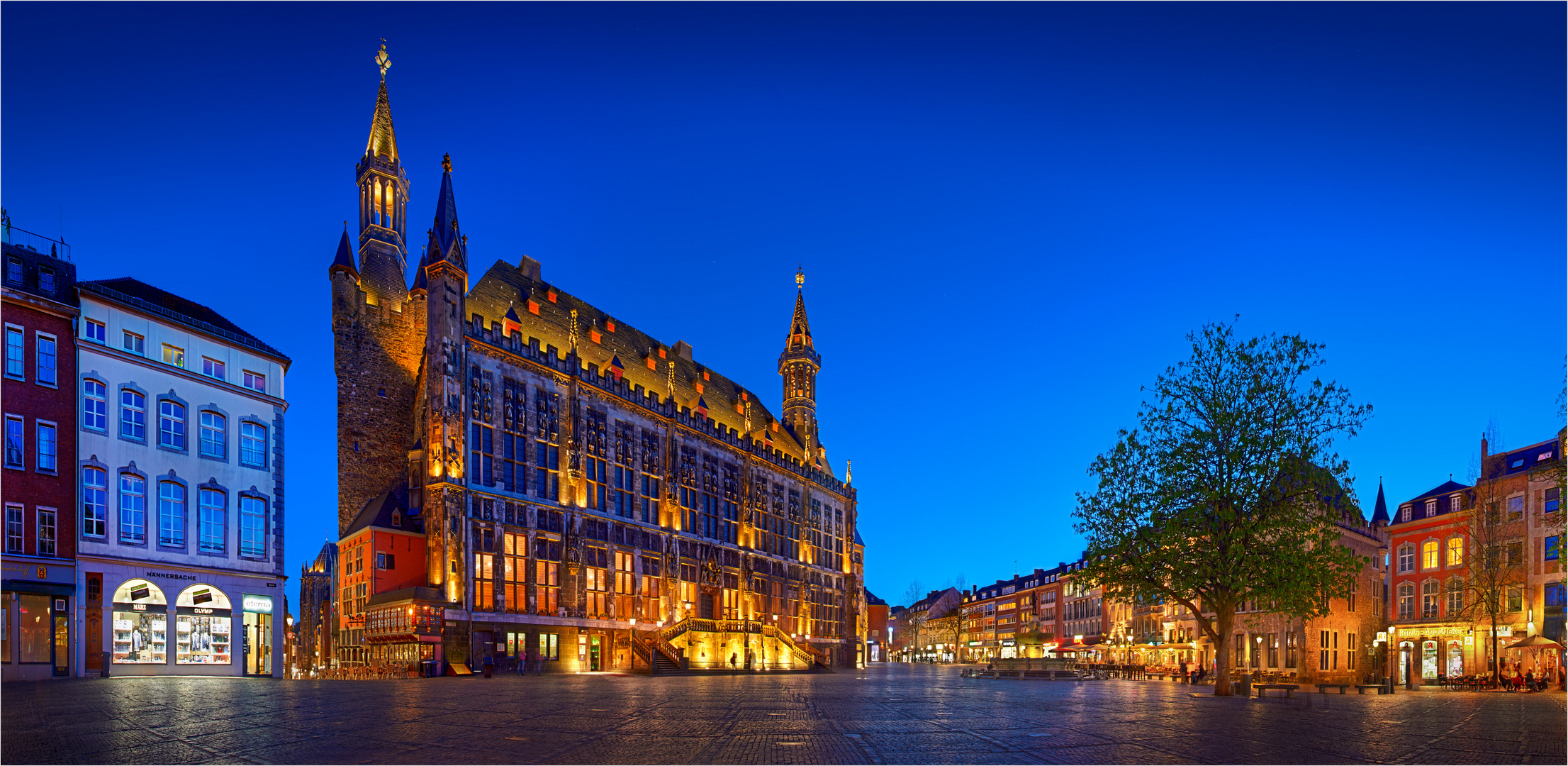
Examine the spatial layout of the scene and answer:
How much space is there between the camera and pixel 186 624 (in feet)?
129

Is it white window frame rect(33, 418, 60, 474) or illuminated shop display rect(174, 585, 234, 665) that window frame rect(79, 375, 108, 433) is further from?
illuminated shop display rect(174, 585, 234, 665)

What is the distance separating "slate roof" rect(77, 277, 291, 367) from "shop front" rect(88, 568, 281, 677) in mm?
9311

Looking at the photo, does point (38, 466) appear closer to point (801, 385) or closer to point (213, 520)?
point (213, 520)

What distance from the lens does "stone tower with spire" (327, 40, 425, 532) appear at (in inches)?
2117

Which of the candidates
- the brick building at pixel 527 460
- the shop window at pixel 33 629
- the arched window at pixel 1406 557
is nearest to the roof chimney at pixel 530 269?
the brick building at pixel 527 460

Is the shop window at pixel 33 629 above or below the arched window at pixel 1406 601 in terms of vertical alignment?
above

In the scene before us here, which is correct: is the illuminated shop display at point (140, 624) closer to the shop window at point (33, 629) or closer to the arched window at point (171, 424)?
the shop window at point (33, 629)

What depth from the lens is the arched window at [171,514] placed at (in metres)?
38.6

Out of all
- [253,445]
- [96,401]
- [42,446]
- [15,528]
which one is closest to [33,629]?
[15,528]

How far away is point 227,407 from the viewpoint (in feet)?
136

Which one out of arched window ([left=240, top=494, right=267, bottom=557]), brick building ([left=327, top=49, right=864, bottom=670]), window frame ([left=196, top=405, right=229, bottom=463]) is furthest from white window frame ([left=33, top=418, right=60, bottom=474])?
brick building ([left=327, top=49, right=864, bottom=670])

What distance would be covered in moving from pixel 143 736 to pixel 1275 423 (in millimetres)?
32250

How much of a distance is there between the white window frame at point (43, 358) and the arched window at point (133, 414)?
2264mm

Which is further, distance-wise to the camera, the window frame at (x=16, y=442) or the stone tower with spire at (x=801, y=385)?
the stone tower with spire at (x=801, y=385)
